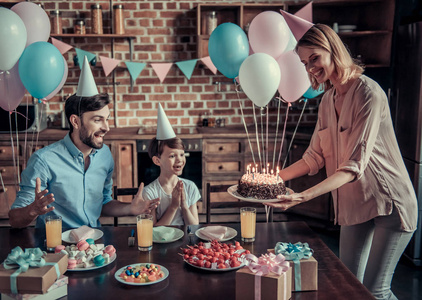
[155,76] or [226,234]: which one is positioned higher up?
[155,76]

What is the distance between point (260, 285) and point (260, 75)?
3.87 ft

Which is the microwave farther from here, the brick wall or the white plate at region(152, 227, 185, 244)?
the white plate at region(152, 227, 185, 244)

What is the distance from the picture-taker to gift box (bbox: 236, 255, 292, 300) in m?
1.30

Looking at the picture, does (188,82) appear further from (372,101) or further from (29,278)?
(29,278)

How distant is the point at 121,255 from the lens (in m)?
1.71

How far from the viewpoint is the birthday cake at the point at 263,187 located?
199 cm

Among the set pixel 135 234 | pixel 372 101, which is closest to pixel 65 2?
pixel 135 234

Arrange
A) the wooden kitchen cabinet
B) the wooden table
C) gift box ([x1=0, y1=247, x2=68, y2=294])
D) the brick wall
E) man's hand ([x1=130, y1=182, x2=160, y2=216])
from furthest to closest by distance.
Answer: the brick wall, the wooden kitchen cabinet, man's hand ([x1=130, y1=182, x2=160, y2=216]), the wooden table, gift box ([x1=0, y1=247, x2=68, y2=294])

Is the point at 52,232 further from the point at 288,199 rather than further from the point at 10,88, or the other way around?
the point at 10,88

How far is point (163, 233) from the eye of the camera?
1900mm

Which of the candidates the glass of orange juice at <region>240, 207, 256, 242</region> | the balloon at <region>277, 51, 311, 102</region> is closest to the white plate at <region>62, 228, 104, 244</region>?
the glass of orange juice at <region>240, 207, 256, 242</region>

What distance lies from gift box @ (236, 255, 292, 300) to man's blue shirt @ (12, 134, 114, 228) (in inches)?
42.1

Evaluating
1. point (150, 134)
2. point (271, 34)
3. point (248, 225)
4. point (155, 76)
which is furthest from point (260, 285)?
point (155, 76)

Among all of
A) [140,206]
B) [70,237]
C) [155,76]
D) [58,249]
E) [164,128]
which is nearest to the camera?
[58,249]
